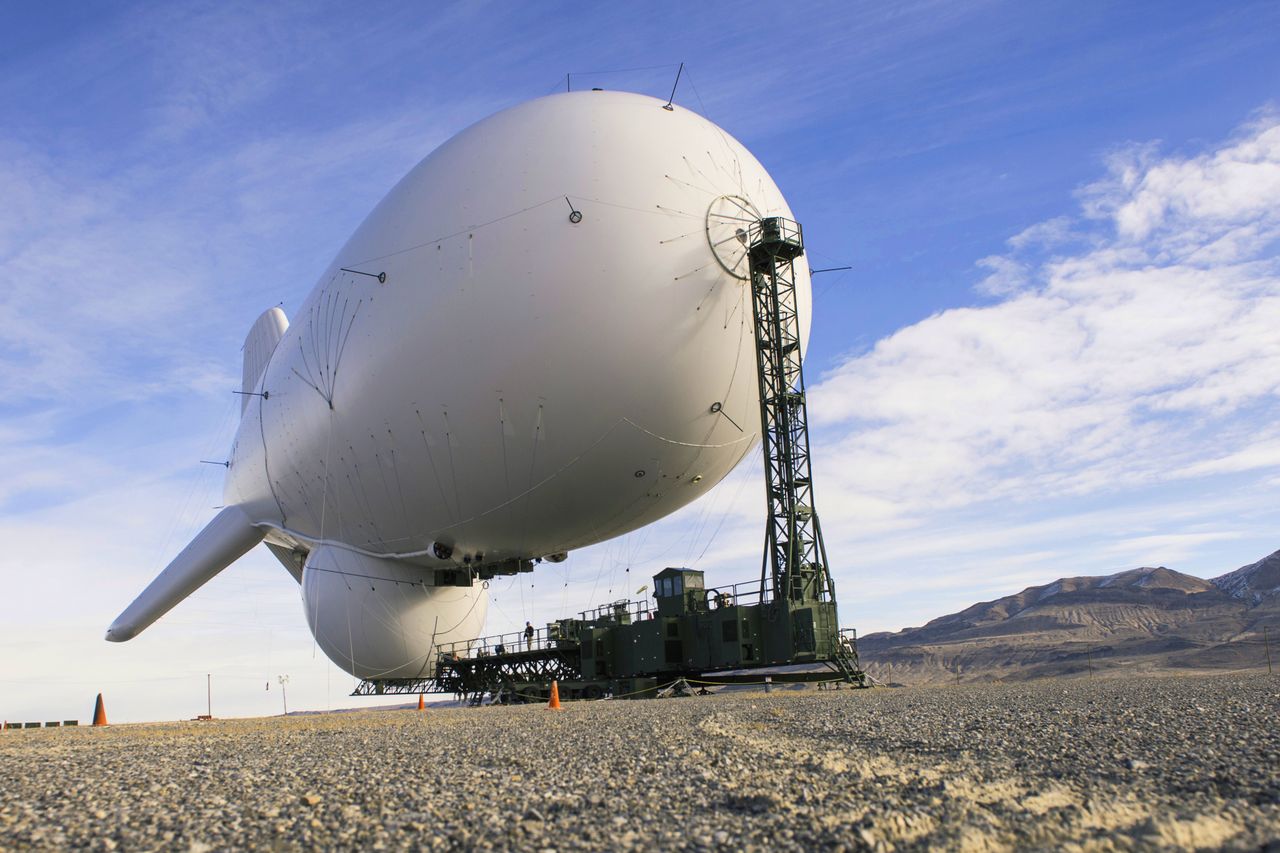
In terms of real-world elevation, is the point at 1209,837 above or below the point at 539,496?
below

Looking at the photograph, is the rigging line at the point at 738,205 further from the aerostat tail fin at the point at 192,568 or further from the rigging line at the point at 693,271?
the aerostat tail fin at the point at 192,568

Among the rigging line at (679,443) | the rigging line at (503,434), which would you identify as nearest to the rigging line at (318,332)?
the rigging line at (503,434)

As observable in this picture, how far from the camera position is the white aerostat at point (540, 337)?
1670 cm

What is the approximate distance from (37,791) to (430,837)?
328 cm

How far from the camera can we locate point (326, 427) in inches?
829

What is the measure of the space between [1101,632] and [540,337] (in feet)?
271

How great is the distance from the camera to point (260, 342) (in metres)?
32.2

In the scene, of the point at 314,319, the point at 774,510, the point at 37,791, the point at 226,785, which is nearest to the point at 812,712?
the point at 226,785

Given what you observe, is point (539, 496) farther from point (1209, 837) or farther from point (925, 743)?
point (1209, 837)

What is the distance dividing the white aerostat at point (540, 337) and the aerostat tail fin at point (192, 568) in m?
7.39

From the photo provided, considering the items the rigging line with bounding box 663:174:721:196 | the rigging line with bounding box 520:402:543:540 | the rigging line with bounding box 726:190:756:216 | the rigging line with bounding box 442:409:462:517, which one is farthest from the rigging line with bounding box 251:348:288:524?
the rigging line with bounding box 726:190:756:216

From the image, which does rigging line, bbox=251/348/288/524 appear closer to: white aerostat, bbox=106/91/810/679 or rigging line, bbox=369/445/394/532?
white aerostat, bbox=106/91/810/679

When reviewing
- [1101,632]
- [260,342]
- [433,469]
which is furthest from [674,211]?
[1101,632]

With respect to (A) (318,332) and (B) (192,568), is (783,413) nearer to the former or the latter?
(A) (318,332)
